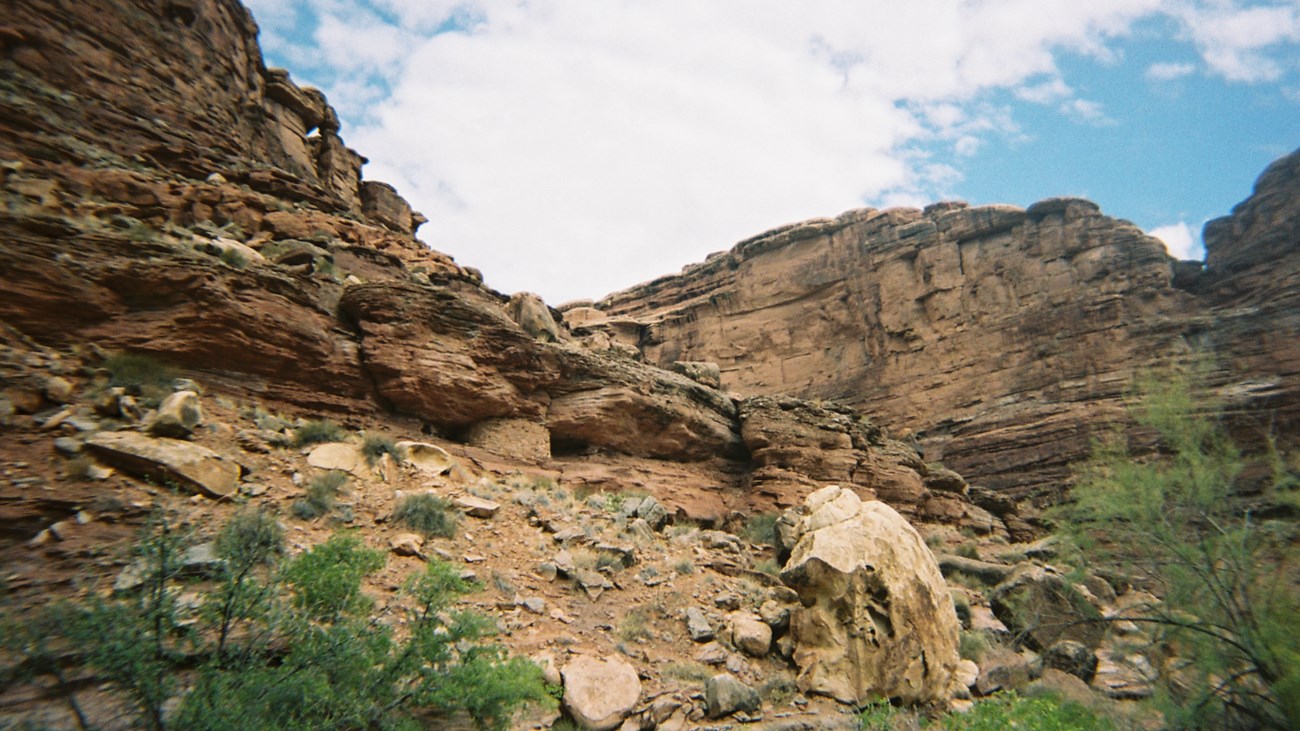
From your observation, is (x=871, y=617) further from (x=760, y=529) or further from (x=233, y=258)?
Result: (x=233, y=258)

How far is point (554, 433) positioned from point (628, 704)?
10.0 metres

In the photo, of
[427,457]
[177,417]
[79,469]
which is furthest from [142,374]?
[427,457]

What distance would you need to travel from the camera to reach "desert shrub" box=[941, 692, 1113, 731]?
6893mm

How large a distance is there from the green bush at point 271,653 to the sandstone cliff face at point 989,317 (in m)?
22.9

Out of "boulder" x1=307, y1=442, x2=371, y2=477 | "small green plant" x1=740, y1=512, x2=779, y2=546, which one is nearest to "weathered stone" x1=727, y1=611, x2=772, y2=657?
"small green plant" x1=740, y1=512, x2=779, y2=546

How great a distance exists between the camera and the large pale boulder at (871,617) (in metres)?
8.45

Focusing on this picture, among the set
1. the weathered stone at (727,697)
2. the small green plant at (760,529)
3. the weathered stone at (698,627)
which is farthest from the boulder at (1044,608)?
the weathered stone at (727,697)

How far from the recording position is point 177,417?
8.88 m

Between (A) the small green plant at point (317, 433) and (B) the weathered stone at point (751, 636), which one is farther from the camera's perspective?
(A) the small green plant at point (317, 433)

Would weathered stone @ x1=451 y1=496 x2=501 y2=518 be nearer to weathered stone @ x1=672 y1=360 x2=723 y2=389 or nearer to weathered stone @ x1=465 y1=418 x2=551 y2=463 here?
weathered stone @ x1=465 y1=418 x2=551 y2=463

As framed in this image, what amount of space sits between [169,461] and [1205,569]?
12058mm

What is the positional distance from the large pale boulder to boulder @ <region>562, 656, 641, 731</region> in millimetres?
2404

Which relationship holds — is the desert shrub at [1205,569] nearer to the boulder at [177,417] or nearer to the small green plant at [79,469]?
the small green plant at [79,469]

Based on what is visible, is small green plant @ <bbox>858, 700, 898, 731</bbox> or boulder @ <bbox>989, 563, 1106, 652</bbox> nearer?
small green plant @ <bbox>858, 700, 898, 731</bbox>
